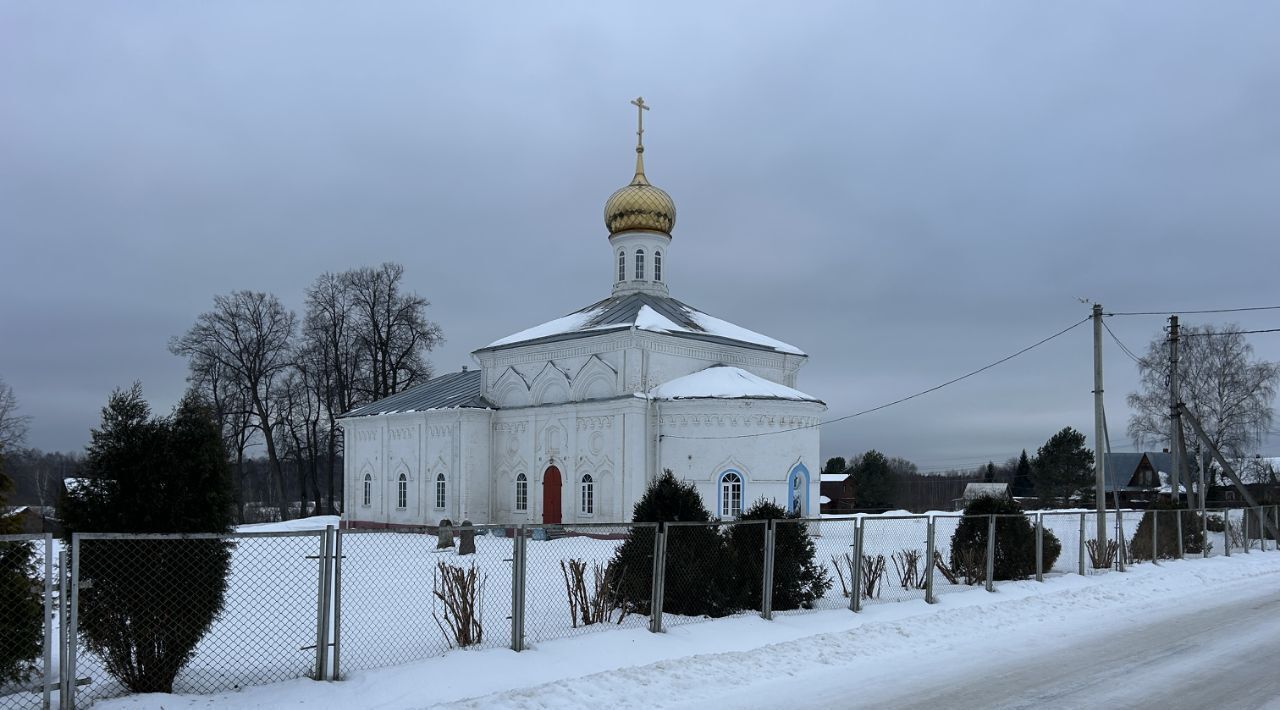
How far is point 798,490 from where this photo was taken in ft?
88.0

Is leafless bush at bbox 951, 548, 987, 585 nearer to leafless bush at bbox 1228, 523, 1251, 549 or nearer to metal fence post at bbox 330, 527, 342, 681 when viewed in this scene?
metal fence post at bbox 330, 527, 342, 681

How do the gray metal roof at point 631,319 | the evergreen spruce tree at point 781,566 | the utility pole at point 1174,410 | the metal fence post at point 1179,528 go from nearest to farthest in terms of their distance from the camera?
the evergreen spruce tree at point 781,566
the metal fence post at point 1179,528
the utility pole at point 1174,410
the gray metal roof at point 631,319

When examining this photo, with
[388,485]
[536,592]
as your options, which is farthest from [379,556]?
[388,485]

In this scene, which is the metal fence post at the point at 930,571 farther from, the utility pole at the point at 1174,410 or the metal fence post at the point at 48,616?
the utility pole at the point at 1174,410

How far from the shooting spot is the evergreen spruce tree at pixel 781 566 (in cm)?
1159

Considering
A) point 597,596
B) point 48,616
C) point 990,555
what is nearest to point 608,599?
point 597,596

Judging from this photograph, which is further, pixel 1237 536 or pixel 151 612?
pixel 1237 536

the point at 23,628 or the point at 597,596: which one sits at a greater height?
the point at 23,628

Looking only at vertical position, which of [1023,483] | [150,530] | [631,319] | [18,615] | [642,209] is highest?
[642,209]

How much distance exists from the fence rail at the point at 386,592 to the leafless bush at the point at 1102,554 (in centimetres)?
5

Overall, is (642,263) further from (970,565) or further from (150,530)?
(150,530)

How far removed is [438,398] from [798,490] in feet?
45.1

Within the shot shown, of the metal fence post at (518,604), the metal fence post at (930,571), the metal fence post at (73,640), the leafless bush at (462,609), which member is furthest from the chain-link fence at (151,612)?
the metal fence post at (930,571)

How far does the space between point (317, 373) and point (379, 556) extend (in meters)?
23.7
